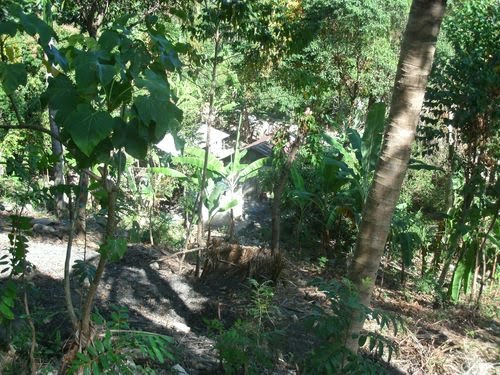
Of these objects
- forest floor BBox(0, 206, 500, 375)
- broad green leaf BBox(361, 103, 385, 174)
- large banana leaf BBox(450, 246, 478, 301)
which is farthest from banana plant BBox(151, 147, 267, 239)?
large banana leaf BBox(450, 246, 478, 301)

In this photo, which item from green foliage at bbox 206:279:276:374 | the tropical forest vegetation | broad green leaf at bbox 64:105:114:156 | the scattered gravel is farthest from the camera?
the scattered gravel

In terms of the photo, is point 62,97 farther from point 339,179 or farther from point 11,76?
point 339,179

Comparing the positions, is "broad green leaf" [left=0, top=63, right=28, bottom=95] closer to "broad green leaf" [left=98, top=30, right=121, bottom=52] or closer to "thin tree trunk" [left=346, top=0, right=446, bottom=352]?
"broad green leaf" [left=98, top=30, right=121, bottom=52]

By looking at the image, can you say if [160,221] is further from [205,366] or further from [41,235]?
[205,366]

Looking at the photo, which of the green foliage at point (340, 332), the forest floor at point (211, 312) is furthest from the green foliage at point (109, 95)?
the forest floor at point (211, 312)

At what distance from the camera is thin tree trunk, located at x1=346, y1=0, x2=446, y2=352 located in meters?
2.73

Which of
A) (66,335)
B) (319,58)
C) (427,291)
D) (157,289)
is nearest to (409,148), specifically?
(66,335)

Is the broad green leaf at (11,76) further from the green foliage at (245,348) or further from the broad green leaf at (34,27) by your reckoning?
the green foliage at (245,348)

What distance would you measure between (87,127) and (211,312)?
3554 millimetres

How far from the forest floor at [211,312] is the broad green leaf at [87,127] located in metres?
1.93

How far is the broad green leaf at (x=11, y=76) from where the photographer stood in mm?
1949

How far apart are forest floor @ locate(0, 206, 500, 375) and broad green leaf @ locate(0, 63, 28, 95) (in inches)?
73.8

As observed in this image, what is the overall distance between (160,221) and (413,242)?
13.9ft

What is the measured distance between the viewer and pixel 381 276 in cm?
777
